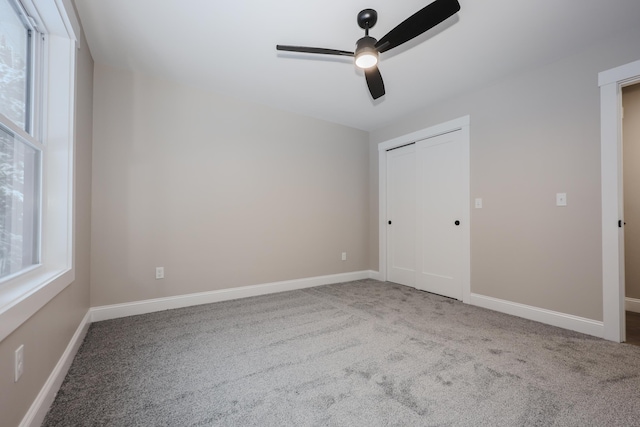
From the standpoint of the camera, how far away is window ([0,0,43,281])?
1325 millimetres

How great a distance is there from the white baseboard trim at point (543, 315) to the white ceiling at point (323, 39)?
2.29 m

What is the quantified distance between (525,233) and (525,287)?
0.52 m

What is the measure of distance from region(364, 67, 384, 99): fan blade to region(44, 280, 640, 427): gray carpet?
6.78 ft

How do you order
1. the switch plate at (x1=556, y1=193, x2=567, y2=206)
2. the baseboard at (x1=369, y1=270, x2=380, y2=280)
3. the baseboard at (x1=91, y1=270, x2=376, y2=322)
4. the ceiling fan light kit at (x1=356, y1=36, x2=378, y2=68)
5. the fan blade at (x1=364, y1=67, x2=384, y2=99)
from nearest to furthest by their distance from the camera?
the ceiling fan light kit at (x1=356, y1=36, x2=378, y2=68) → the fan blade at (x1=364, y1=67, x2=384, y2=99) → the switch plate at (x1=556, y1=193, x2=567, y2=206) → the baseboard at (x1=91, y1=270, x2=376, y2=322) → the baseboard at (x1=369, y1=270, x2=380, y2=280)

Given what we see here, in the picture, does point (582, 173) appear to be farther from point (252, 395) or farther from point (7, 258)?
point (7, 258)

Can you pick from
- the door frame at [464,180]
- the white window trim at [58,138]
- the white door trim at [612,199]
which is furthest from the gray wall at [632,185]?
the white window trim at [58,138]

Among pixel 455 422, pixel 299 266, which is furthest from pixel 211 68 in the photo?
pixel 455 422

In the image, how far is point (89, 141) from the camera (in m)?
2.48

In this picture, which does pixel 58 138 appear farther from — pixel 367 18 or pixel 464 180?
pixel 464 180

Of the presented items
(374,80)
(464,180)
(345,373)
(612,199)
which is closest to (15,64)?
(374,80)

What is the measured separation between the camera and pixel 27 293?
1.22 m

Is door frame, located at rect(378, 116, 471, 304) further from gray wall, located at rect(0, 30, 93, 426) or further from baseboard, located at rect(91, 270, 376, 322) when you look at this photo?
gray wall, located at rect(0, 30, 93, 426)

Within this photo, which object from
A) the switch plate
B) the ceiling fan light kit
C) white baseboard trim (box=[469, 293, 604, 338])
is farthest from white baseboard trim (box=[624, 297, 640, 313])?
the ceiling fan light kit

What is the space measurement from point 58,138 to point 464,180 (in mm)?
3638
